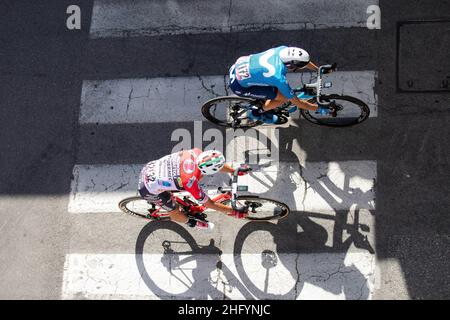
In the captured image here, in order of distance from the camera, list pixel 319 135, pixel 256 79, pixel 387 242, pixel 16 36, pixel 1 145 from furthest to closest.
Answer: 1. pixel 16 36
2. pixel 1 145
3. pixel 319 135
4. pixel 387 242
5. pixel 256 79

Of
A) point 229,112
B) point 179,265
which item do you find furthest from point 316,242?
point 229,112

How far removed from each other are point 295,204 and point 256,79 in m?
2.58

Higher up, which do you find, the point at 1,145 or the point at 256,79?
the point at 256,79

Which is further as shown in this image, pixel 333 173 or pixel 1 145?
pixel 1 145

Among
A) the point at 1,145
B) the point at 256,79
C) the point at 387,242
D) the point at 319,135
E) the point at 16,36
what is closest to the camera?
the point at 256,79

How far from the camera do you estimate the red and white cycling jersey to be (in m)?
8.02

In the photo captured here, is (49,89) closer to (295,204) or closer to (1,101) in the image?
(1,101)

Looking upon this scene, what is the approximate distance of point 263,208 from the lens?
9.59m

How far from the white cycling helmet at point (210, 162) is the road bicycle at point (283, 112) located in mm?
1810

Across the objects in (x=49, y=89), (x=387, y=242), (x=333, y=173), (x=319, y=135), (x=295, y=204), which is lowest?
(x=387, y=242)

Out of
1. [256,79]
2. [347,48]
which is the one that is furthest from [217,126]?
[347,48]

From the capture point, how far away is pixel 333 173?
32.0 feet

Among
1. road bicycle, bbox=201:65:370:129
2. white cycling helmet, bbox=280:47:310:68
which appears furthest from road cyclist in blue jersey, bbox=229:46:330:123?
road bicycle, bbox=201:65:370:129

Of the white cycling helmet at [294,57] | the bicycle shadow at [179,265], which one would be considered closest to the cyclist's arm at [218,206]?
the bicycle shadow at [179,265]
